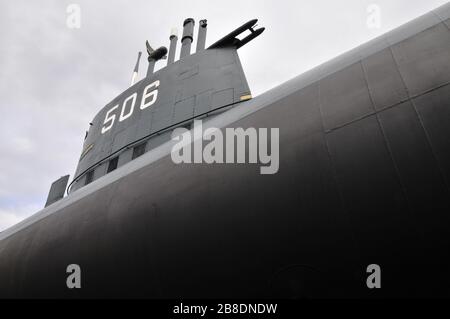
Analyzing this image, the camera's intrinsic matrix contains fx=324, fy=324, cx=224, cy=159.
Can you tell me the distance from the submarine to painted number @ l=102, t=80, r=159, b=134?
3.80 m

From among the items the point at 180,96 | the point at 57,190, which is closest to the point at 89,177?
the point at 57,190

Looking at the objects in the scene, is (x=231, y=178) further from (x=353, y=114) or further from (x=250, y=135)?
(x=353, y=114)

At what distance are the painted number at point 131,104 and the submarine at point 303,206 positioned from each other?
12.5 ft

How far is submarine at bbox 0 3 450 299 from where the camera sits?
9.04 feet

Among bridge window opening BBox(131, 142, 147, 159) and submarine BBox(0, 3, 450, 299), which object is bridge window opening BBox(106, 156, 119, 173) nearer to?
bridge window opening BBox(131, 142, 147, 159)

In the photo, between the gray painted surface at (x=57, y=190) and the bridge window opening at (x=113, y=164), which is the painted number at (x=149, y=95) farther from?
the gray painted surface at (x=57, y=190)

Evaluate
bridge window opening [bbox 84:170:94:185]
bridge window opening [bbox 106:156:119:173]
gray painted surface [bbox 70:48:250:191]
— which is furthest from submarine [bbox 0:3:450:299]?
bridge window opening [bbox 84:170:94:185]

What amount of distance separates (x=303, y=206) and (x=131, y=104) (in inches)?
299

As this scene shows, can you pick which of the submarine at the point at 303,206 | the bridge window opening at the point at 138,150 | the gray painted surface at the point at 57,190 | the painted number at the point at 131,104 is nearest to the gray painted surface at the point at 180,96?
the painted number at the point at 131,104

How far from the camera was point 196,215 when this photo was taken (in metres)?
3.86

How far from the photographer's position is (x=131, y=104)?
9594 millimetres

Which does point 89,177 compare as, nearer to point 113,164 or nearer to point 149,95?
point 113,164

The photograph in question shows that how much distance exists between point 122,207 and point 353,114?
3.35 metres
